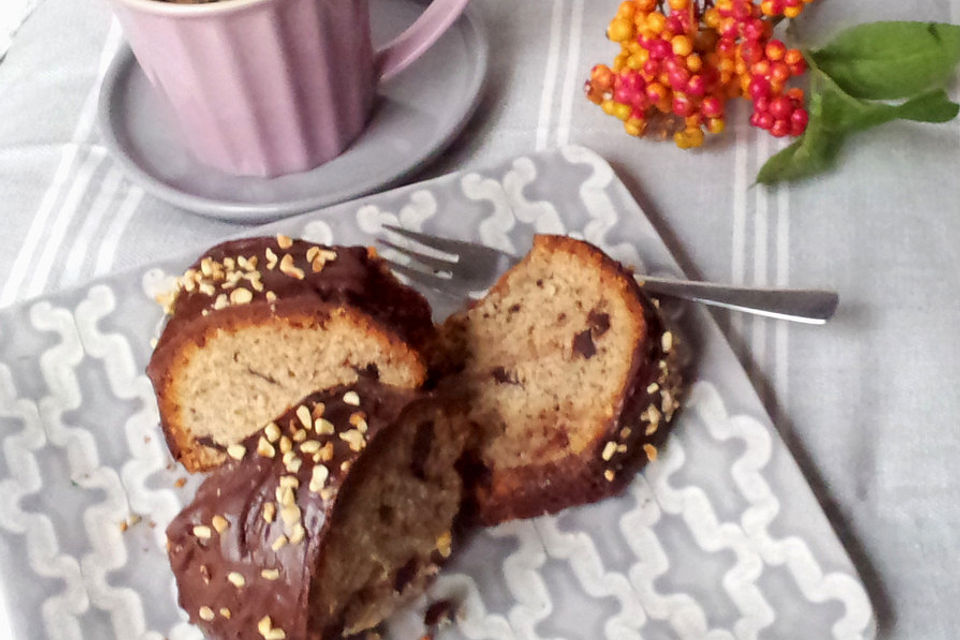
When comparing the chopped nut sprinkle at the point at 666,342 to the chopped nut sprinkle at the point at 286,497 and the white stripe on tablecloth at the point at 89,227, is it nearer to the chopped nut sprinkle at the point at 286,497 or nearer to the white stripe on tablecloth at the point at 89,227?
the chopped nut sprinkle at the point at 286,497

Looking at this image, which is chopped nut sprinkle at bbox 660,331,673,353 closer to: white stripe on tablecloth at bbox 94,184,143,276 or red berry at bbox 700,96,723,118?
red berry at bbox 700,96,723,118

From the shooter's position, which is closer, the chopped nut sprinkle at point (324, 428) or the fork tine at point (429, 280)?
the chopped nut sprinkle at point (324, 428)

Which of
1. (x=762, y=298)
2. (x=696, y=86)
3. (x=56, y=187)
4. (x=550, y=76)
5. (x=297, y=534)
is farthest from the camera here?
(x=550, y=76)

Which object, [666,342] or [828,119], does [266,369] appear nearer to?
[666,342]

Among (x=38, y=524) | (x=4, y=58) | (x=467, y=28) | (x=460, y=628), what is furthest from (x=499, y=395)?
(x=4, y=58)

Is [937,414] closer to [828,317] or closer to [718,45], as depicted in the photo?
[828,317]

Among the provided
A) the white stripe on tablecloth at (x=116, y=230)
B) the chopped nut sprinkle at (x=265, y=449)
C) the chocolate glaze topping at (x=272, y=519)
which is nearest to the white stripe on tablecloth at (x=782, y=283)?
the chocolate glaze topping at (x=272, y=519)

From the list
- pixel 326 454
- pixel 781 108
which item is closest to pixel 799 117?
pixel 781 108
